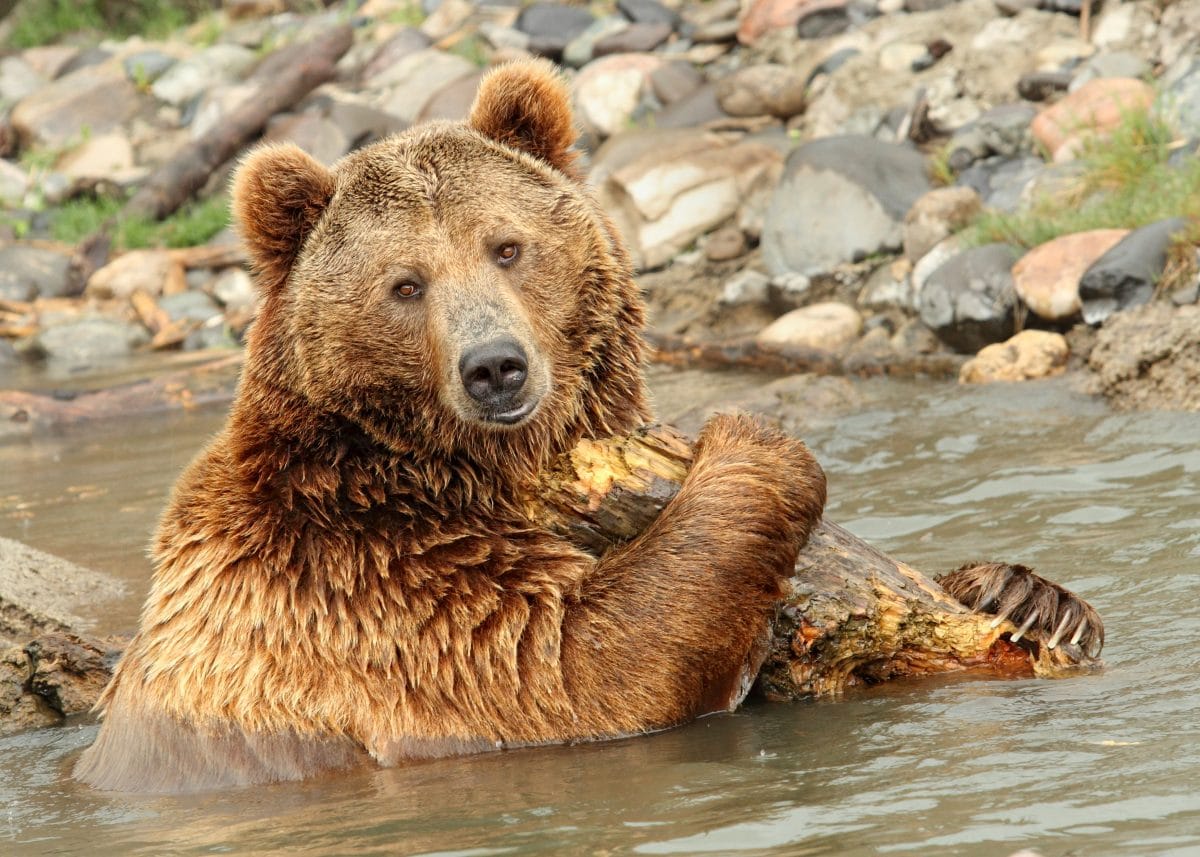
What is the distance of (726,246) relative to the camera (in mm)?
14820

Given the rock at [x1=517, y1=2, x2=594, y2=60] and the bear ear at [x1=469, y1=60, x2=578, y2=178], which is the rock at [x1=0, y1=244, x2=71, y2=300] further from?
the bear ear at [x1=469, y1=60, x2=578, y2=178]

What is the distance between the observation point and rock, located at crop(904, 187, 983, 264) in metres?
12.8

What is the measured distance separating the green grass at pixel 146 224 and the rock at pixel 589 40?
189 inches

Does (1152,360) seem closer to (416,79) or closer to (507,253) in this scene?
(507,253)

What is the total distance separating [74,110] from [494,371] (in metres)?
21.7

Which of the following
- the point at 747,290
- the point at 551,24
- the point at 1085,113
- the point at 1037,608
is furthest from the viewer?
the point at 551,24

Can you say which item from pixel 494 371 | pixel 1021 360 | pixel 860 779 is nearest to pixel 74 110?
pixel 1021 360

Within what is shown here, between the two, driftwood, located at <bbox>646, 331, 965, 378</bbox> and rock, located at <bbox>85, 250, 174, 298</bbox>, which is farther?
rock, located at <bbox>85, 250, 174, 298</bbox>

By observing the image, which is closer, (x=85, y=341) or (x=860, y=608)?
(x=860, y=608)

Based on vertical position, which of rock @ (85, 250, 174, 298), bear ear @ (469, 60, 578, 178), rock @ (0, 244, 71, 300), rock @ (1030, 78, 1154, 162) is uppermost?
bear ear @ (469, 60, 578, 178)

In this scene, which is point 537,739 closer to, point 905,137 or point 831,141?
point 831,141

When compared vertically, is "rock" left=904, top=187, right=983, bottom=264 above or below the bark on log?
above

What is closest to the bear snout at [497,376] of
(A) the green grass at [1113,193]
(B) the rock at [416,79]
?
(A) the green grass at [1113,193]

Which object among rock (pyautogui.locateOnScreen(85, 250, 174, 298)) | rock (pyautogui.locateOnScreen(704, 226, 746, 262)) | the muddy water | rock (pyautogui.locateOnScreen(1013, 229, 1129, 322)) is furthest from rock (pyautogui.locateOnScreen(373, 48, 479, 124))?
the muddy water
